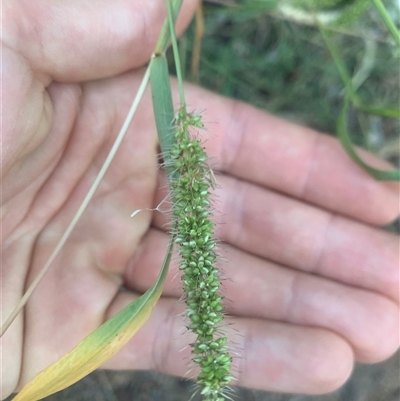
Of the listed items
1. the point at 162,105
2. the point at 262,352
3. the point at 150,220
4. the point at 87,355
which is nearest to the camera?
the point at 87,355

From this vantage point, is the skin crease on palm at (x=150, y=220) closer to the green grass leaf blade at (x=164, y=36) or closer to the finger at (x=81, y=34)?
the finger at (x=81, y=34)

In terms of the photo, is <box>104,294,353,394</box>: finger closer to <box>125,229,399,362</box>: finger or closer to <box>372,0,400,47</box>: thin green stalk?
<box>125,229,399,362</box>: finger

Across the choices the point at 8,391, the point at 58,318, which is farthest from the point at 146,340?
the point at 8,391

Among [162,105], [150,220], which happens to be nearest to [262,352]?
[150,220]

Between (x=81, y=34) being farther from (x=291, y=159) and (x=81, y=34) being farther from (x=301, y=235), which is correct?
(x=301, y=235)

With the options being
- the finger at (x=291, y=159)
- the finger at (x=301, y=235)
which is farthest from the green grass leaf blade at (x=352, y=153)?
the finger at (x=301, y=235)

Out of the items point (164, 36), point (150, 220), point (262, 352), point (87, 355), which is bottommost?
point (87, 355)

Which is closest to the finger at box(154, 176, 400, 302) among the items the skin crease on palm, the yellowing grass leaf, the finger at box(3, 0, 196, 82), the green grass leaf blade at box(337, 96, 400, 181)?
the skin crease on palm
